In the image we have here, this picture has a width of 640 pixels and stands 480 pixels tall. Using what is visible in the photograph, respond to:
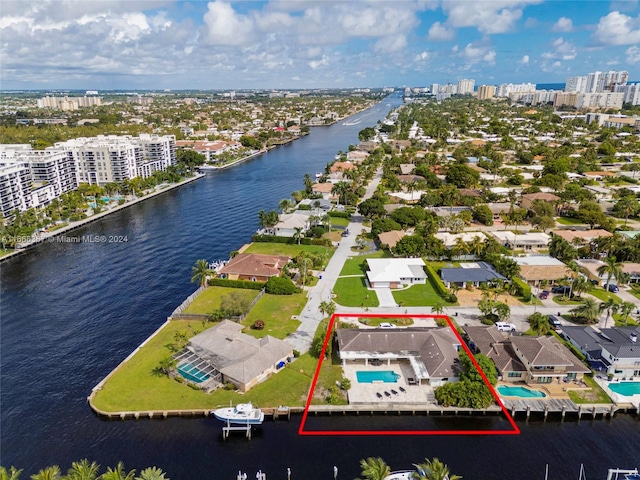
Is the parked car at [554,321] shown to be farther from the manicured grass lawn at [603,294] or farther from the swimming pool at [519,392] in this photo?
the swimming pool at [519,392]

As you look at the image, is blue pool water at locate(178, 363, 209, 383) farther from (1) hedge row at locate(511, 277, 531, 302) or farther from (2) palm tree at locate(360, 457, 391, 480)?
(1) hedge row at locate(511, 277, 531, 302)

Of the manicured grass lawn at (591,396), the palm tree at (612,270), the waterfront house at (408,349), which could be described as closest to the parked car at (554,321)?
the manicured grass lawn at (591,396)

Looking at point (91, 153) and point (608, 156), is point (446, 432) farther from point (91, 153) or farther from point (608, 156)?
point (608, 156)

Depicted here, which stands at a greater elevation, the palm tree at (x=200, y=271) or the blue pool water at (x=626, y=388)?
the palm tree at (x=200, y=271)

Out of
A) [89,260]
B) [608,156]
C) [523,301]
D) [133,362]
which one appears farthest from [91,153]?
[608,156]

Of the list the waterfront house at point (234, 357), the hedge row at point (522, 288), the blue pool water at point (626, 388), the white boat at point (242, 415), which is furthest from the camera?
the hedge row at point (522, 288)

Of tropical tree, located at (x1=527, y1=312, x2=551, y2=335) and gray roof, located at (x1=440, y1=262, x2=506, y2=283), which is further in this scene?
gray roof, located at (x1=440, y1=262, x2=506, y2=283)

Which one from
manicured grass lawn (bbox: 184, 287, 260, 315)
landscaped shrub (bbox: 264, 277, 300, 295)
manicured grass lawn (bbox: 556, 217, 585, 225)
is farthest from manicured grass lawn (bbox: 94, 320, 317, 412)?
manicured grass lawn (bbox: 556, 217, 585, 225)
